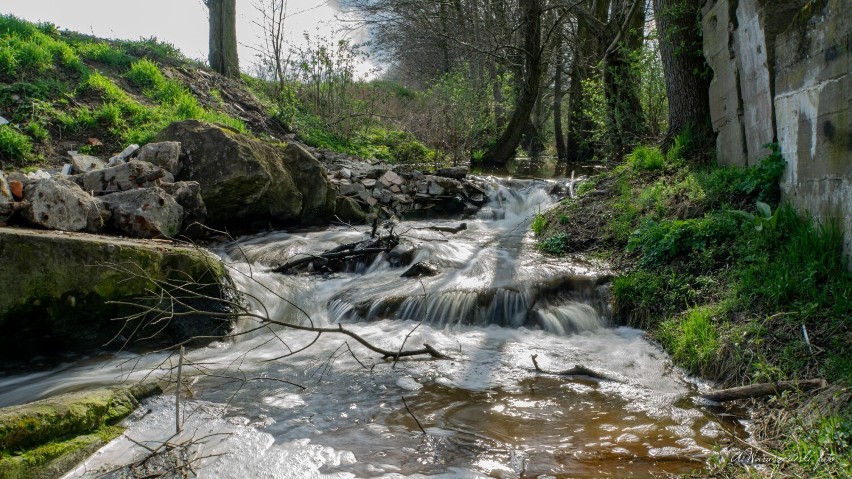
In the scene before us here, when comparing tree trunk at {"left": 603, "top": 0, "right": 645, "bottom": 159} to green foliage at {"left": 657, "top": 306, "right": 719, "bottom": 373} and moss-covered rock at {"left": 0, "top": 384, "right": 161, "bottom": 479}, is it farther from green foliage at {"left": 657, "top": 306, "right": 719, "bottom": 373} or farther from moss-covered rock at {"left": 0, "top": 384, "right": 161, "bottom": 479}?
moss-covered rock at {"left": 0, "top": 384, "right": 161, "bottom": 479}

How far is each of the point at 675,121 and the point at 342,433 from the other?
708cm

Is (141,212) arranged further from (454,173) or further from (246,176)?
(454,173)

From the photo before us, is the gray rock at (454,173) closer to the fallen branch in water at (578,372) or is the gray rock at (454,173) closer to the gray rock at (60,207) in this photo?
the gray rock at (60,207)

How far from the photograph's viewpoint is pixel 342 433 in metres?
3.70

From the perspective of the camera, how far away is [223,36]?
57.5 feet

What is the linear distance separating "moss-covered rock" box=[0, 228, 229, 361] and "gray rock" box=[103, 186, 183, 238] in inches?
50.9

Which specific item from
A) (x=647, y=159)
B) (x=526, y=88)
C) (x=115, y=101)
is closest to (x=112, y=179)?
(x=115, y=101)

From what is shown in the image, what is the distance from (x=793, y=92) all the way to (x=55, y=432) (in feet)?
20.5

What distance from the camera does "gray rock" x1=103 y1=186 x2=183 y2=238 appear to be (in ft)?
22.0

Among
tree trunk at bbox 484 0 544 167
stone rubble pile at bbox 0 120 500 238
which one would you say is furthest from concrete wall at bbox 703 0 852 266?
tree trunk at bbox 484 0 544 167

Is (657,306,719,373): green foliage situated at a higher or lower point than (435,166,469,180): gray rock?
lower

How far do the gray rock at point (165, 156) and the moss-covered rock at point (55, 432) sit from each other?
17.7 ft

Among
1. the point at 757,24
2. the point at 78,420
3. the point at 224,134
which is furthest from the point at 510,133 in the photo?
the point at 78,420

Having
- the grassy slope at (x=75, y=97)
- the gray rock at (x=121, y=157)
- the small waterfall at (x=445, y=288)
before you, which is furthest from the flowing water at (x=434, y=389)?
the grassy slope at (x=75, y=97)
